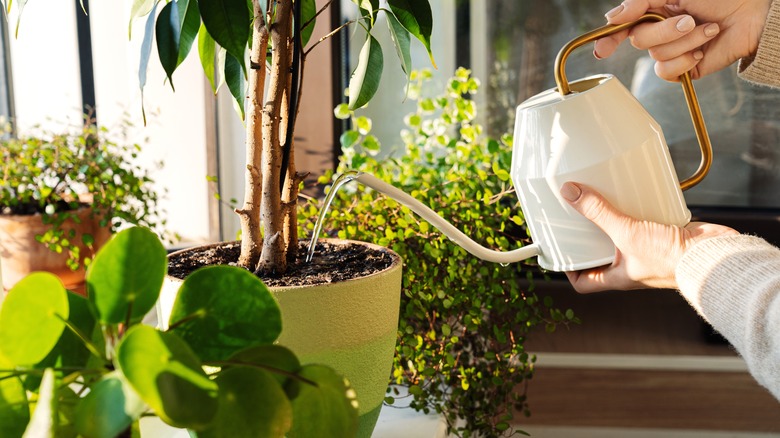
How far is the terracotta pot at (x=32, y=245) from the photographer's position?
3.49ft

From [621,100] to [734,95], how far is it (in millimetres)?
780

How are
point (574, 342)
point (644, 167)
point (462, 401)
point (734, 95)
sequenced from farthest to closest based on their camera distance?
point (574, 342) → point (734, 95) → point (462, 401) → point (644, 167)

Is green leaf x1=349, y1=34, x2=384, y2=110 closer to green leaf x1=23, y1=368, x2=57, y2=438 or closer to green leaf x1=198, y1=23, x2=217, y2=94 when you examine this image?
green leaf x1=198, y1=23, x2=217, y2=94

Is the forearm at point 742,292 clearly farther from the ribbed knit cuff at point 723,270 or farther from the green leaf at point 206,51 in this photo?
the green leaf at point 206,51

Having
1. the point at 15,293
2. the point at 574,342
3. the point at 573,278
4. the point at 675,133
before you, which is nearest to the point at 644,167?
the point at 573,278

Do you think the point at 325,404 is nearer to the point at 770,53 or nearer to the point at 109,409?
the point at 109,409

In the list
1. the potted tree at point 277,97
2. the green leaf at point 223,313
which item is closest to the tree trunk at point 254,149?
the potted tree at point 277,97

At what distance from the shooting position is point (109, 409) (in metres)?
0.32

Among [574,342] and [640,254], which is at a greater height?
[640,254]

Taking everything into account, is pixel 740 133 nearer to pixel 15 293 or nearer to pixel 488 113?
pixel 488 113

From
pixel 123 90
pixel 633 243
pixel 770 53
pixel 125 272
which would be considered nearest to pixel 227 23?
pixel 125 272

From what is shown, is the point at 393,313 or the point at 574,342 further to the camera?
the point at 574,342

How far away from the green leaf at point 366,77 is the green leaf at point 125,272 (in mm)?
404

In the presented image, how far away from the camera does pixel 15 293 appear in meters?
0.33
